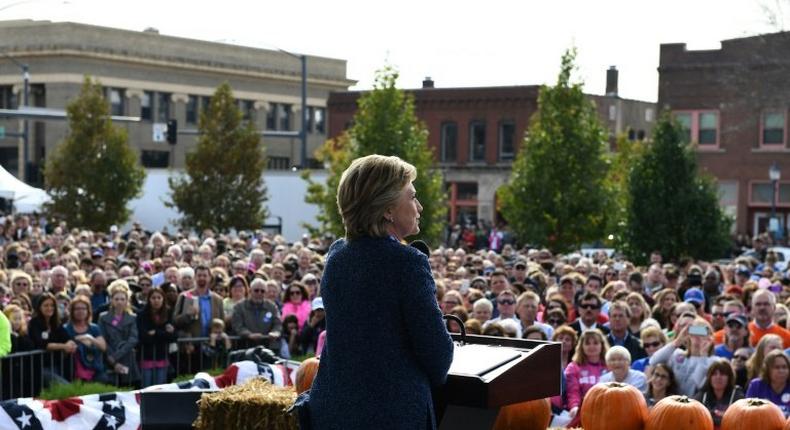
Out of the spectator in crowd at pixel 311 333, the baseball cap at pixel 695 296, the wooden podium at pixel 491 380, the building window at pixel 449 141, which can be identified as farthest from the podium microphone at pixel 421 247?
the building window at pixel 449 141

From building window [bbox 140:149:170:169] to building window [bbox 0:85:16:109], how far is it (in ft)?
26.9

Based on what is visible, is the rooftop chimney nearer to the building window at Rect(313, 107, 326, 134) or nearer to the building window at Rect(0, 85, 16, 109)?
the building window at Rect(313, 107, 326, 134)

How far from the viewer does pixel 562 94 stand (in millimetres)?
32062

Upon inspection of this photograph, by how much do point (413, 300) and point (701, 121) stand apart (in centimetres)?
5189

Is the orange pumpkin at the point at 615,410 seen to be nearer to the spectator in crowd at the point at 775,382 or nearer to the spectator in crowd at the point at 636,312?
the spectator in crowd at the point at 775,382

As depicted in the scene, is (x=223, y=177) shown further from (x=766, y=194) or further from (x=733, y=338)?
(x=733, y=338)

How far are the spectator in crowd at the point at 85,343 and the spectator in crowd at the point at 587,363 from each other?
203 inches

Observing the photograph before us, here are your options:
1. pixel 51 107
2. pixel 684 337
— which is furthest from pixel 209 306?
pixel 51 107

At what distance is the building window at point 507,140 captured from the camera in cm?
6016

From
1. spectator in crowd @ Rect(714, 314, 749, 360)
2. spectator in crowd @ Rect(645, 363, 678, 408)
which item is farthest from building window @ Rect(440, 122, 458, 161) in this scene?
spectator in crowd @ Rect(645, 363, 678, 408)

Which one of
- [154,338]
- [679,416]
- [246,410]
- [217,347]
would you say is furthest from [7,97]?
[679,416]

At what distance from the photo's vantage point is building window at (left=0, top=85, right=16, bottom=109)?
239 feet

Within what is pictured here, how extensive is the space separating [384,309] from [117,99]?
69.2 m

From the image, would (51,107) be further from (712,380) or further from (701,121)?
(712,380)
